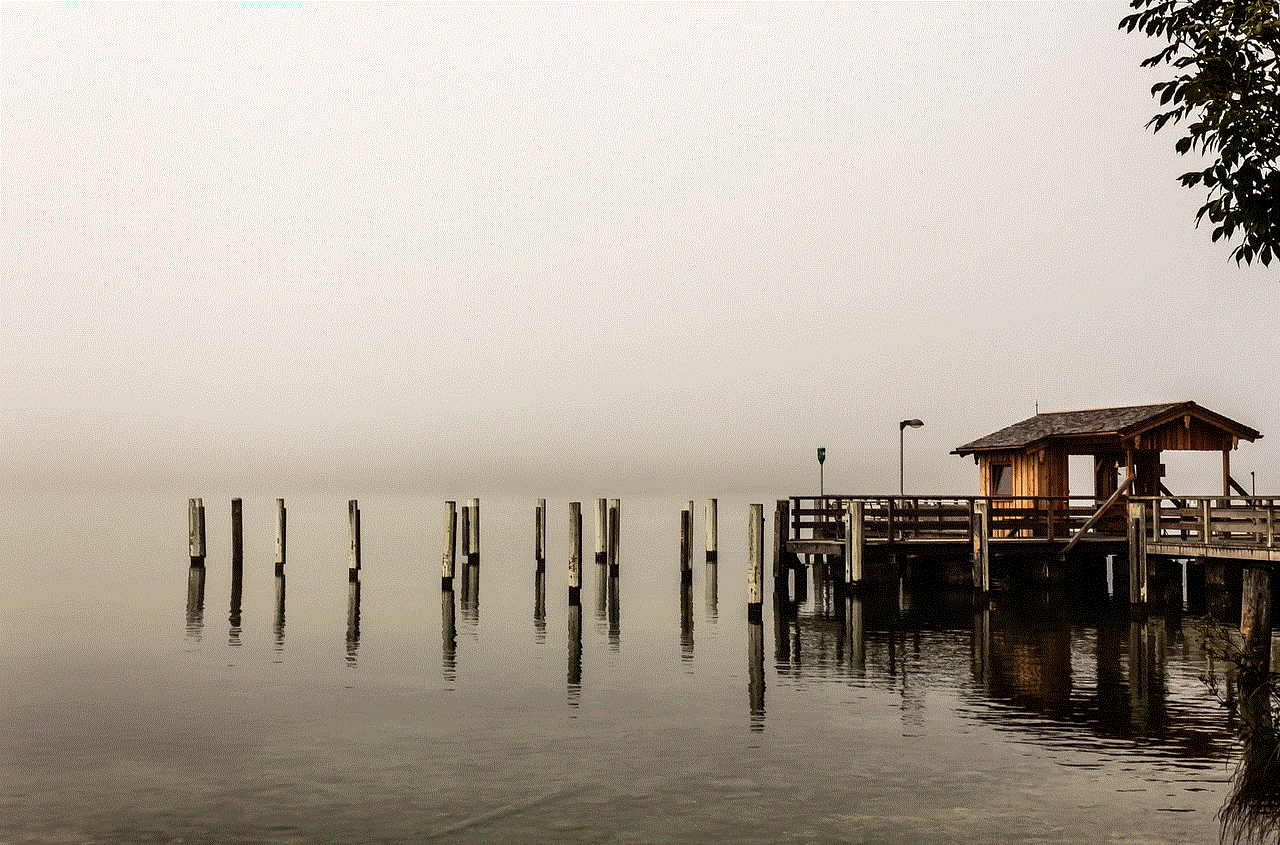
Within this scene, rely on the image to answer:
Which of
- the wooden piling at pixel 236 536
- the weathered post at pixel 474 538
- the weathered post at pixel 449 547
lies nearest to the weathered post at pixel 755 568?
the weathered post at pixel 449 547

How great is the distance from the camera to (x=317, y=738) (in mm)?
19562

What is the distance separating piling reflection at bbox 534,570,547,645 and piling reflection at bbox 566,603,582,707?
2.24 ft

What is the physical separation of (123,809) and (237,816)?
146 centimetres

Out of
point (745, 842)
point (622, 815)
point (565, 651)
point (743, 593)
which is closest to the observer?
point (745, 842)

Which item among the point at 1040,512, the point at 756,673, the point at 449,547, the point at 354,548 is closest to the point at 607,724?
the point at 756,673

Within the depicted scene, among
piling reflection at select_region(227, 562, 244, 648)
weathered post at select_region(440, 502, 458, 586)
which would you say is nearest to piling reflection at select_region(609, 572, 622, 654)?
weathered post at select_region(440, 502, 458, 586)

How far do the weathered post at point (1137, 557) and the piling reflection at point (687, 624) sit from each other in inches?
410

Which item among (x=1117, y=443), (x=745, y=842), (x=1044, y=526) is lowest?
(x=745, y=842)

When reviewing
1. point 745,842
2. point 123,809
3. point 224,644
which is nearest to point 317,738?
point 123,809

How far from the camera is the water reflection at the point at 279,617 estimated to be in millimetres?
29938

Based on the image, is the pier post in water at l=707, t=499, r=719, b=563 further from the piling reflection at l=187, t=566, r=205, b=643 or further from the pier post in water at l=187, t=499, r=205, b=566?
the pier post in water at l=187, t=499, r=205, b=566

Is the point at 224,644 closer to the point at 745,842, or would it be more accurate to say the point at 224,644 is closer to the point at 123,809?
the point at 123,809

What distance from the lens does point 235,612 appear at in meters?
38.3

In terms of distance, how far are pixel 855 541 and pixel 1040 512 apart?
20.8ft
